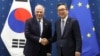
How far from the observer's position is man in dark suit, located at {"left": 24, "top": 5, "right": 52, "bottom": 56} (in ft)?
11.4

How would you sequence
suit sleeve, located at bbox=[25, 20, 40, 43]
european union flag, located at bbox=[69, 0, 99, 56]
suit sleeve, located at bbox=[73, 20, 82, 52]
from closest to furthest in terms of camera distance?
suit sleeve, located at bbox=[73, 20, 82, 52], suit sleeve, located at bbox=[25, 20, 40, 43], european union flag, located at bbox=[69, 0, 99, 56]

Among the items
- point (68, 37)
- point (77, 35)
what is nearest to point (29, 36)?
point (68, 37)

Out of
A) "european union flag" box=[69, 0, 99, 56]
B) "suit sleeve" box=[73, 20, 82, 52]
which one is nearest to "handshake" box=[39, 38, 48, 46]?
"suit sleeve" box=[73, 20, 82, 52]

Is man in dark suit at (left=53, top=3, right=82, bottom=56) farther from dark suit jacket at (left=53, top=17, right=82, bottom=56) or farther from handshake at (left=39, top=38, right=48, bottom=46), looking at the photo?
handshake at (left=39, top=38, right=48, bottom=46)

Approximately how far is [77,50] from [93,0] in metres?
1.50

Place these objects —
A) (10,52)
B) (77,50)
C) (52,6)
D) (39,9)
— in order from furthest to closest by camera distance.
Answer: (52,6) < (10,52) < (39,9) < (77,50)

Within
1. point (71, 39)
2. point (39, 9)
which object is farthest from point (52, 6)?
point (71, 39)

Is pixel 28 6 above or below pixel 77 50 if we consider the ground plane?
above

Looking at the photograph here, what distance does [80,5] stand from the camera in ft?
13.9

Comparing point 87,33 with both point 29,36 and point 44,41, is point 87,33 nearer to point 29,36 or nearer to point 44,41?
point 44,41

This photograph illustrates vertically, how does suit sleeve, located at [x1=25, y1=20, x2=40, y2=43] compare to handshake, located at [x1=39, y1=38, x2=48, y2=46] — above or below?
above

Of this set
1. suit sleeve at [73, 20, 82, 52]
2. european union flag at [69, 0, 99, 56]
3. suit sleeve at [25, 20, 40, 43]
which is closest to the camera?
suit sleeve at [73, 20, 82, 52]

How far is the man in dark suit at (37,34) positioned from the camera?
11.4 ft

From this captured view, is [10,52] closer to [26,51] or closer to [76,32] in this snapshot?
[26,51]
